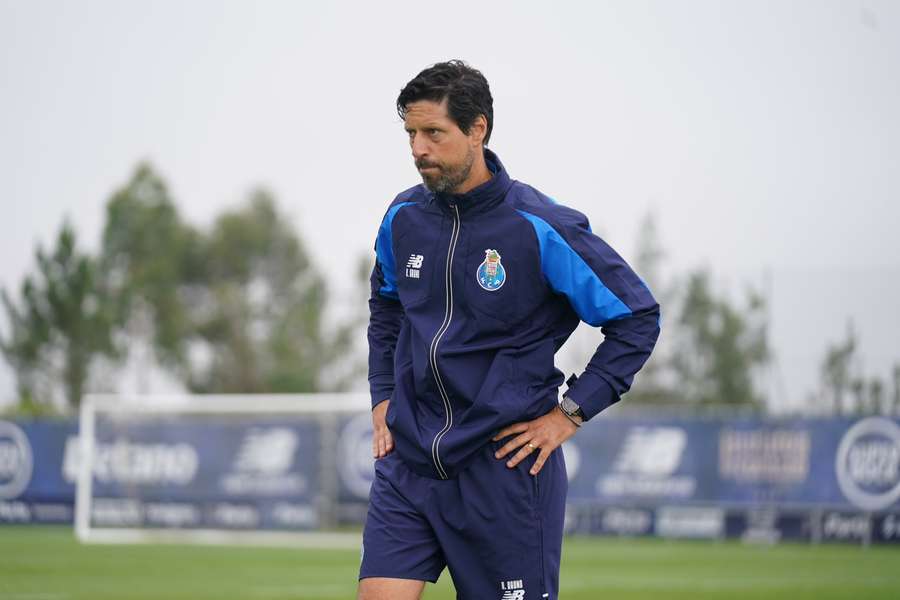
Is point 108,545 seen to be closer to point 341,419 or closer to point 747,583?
point 341,419

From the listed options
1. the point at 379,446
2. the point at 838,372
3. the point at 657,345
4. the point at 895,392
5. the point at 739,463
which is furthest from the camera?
the point at 657,345

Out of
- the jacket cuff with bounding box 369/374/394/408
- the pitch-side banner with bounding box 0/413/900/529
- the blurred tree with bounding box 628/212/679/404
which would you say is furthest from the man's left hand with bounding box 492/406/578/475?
the blurred tree with bounding box 628/212/679/404

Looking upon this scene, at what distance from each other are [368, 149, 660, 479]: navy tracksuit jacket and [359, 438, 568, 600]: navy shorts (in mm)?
84

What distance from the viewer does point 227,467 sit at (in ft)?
75.7

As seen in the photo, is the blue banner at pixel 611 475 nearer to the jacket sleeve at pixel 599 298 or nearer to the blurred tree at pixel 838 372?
the blurred tree at pixel 838 372

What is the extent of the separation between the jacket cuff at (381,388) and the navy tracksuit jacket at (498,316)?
29 centimetres

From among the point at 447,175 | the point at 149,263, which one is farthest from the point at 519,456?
the point at 149,263

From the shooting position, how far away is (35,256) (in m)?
54.0

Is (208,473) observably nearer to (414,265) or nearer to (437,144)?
(414,265)

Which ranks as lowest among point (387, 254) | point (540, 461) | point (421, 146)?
point (540, 461)

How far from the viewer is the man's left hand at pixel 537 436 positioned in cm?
474

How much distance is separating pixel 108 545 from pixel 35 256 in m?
35.9

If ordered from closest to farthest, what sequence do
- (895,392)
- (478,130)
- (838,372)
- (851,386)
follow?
(478,130) < (895,392) < (851,386) < (838,372)

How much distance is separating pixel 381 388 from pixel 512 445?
688mm
